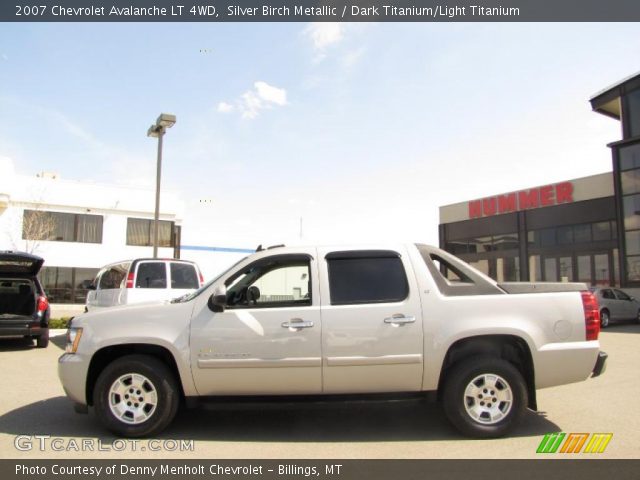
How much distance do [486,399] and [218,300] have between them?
276 cm

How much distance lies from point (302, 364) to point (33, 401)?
3.92m

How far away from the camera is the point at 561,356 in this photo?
17.0 feet

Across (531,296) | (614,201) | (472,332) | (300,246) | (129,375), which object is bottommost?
(129,375)

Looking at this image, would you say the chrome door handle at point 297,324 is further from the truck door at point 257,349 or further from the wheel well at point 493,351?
the wheel well at point 493,351

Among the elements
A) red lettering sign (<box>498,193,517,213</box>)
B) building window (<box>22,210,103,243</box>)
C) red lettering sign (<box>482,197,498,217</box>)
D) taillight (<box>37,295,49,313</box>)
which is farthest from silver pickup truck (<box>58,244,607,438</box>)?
red lettering sign (<box>482,197,498,217</box>)

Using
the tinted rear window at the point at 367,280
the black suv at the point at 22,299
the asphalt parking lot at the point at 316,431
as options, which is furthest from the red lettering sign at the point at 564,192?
the tinted rear window at the point at 367,280

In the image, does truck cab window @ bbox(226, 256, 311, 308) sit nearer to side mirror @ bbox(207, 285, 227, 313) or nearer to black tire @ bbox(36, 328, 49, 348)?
side mirror @ bbox(207, 285, 227, 313)

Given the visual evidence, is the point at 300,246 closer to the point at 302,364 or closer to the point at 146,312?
the point at 302,364

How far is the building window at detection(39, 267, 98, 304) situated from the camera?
26812 millimetres

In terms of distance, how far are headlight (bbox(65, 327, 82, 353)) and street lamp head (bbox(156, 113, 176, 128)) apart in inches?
483

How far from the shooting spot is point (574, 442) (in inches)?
198

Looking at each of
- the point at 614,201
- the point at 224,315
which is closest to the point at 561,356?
the point at 224,315

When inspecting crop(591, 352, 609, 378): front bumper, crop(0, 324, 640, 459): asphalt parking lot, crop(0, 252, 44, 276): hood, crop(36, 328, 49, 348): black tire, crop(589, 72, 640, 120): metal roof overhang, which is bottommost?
crop(0, 324, 640, 459): asphalt parking lot

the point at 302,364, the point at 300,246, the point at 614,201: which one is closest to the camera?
the point at 302,364
